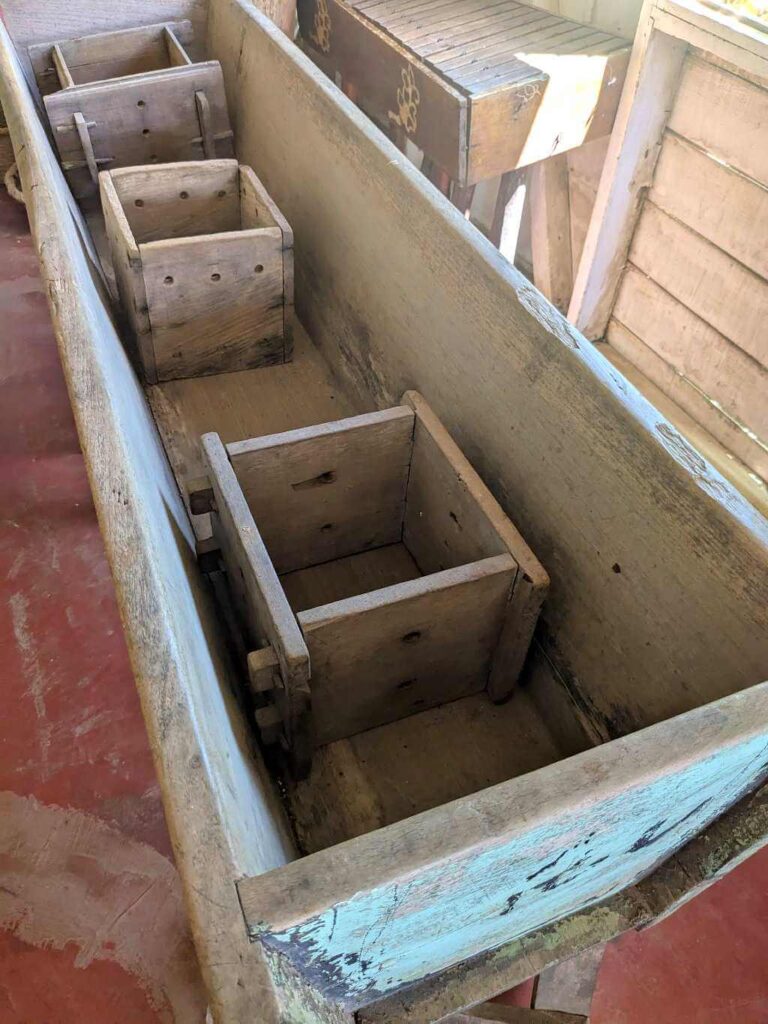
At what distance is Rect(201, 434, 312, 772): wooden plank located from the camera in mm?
1191

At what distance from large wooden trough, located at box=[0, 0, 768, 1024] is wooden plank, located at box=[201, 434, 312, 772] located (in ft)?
0.27

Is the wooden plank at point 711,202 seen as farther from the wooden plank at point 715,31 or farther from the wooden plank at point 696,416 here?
the wooden plank at point 696,416

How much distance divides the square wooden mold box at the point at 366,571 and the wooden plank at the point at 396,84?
124 cm

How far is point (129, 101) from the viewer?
251 centimetres

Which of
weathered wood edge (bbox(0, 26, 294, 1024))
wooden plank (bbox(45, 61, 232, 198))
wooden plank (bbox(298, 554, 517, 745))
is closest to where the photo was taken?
weathered wood edge (bbox(0, 26, 294, 1024))

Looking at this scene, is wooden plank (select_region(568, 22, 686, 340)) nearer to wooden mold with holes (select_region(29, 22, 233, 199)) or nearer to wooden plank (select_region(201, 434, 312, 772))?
wooden mold with holes (select_region(29, 22, 233, 199))

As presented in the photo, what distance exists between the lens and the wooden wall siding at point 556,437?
1123 mm

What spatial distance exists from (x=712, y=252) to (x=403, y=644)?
1.92 m

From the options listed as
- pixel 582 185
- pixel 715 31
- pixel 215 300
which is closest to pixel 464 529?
pixel 215 300

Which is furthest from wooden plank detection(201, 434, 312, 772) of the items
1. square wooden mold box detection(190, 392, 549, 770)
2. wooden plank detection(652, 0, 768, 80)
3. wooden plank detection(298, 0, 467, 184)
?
wooden plank detection(652, 0, 768, 80)

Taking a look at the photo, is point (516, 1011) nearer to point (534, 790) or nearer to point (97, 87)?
point (534, 790)

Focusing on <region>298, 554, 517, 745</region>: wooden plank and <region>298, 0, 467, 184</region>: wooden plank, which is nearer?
<region>298, 554, 517, 745</region>: wooden plank

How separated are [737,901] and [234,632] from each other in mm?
1172

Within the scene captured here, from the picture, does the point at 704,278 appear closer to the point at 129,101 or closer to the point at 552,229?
the point at 552,229
